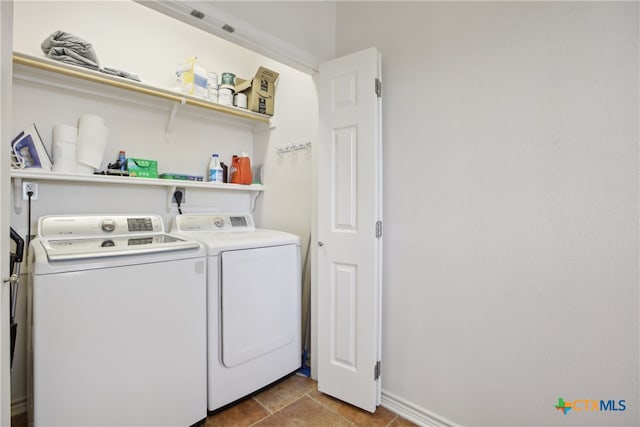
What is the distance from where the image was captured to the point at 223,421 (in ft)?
5.45

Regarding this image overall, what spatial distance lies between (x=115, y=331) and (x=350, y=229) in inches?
49.2

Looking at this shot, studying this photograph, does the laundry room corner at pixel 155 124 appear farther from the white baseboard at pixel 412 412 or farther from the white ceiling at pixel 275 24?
the white baseboard at pixel 412 412

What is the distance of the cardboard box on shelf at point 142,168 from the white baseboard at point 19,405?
1.40 metres

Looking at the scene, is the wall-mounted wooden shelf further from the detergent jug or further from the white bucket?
the white bucket

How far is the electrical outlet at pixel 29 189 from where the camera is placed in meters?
1.69

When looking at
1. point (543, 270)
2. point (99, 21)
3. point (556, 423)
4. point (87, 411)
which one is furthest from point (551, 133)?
point (99, 21)

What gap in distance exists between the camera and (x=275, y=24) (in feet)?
5.68

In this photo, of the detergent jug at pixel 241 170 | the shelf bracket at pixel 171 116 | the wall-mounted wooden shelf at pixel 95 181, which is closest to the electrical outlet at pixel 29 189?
the wall-mounted wooden shelf at pixel 95 181

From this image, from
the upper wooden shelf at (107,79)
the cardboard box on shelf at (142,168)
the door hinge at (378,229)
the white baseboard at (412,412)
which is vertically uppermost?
the upper wooden shelf at (107,79)

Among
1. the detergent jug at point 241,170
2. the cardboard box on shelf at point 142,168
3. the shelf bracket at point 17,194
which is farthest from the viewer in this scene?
the detergent jug at point 241,170

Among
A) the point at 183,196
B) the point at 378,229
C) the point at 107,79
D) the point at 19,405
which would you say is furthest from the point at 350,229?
the point at 19,405

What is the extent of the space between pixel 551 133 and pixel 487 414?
1304mm

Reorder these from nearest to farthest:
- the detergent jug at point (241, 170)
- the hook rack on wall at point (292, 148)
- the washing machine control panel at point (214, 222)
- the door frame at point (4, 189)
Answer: the door frame at point (4, 189) → the washing machine control panel at point (214, 222) → the hook rack on wall at point (292, 148) → the detergent jug at point (241, 170)

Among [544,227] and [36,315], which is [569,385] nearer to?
[544,227]
